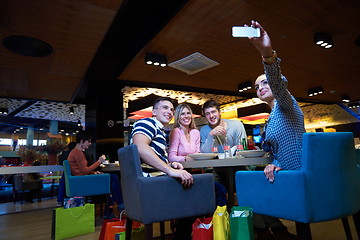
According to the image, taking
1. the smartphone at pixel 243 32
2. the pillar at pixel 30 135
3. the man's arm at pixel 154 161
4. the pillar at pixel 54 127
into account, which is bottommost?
the man's arm at pixel 154 161

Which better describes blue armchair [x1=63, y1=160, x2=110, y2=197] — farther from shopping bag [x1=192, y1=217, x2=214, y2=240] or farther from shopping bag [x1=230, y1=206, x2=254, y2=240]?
shopping bag [x1=230, y1=206, x2=254, y2=240]

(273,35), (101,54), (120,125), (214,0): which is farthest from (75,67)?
(273,35)

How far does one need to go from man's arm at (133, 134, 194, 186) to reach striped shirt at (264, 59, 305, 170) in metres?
0.63

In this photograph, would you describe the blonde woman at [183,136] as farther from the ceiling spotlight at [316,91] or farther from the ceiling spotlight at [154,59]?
the ceiling spotlight at [316,91]

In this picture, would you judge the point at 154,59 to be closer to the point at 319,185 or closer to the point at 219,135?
the point at 219,135

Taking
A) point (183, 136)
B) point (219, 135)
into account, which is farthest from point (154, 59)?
point (219, 135)

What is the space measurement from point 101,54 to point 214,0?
239cm

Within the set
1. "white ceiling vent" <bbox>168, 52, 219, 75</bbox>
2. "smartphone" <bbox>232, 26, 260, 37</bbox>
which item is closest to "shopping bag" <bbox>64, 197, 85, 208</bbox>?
"smartphone" <bbox>232, 26, 260, 37</bbox>

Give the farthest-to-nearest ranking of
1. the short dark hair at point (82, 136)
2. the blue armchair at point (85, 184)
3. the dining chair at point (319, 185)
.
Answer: the short dark hair at point (82, 136)
the blue armchair at point (85, 184)
the dining chair at point (319, 185)

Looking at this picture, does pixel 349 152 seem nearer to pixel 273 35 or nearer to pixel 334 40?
pixel 273 35

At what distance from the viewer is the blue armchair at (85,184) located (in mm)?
3654

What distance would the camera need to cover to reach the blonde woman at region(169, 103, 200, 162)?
8.66 feet

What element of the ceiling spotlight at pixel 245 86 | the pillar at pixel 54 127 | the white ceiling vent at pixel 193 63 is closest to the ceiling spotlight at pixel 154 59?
the white ceiling vent at pixel 193 63

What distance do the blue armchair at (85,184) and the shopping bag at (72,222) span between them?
0.55 m
